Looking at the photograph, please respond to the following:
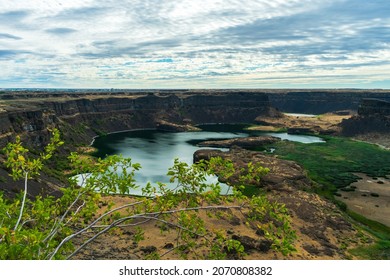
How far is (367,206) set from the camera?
2372 inches

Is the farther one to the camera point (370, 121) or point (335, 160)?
point (370, 121)

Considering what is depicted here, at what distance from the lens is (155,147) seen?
127 metres

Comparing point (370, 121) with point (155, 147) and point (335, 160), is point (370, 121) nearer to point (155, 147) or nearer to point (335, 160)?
point (335, 160)

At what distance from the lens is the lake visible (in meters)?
86.7

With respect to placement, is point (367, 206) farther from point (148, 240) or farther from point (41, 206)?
point (41, 206)

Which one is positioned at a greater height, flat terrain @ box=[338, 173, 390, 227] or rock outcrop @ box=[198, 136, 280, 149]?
rock outcrop @ box=[198, 136, 280, 149]

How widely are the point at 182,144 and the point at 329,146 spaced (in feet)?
193

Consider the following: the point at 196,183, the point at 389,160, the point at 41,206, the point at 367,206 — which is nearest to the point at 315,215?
the point at 367,206

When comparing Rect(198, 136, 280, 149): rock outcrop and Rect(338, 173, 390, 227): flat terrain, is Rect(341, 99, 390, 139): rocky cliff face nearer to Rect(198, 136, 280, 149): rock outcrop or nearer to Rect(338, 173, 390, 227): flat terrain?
Rect(198, 136, 280, 149): rock outcrop

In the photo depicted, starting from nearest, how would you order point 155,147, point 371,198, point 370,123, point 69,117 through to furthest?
point 371,198
point 155,147
point 69,117
point 370,123

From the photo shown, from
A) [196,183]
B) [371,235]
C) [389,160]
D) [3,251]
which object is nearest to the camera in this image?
[3,251]

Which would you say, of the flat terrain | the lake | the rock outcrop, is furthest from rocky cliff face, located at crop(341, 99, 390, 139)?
the flat terrain

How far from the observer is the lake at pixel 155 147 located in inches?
Answer: 3412

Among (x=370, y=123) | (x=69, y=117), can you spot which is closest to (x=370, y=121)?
(x=370, y=123)
